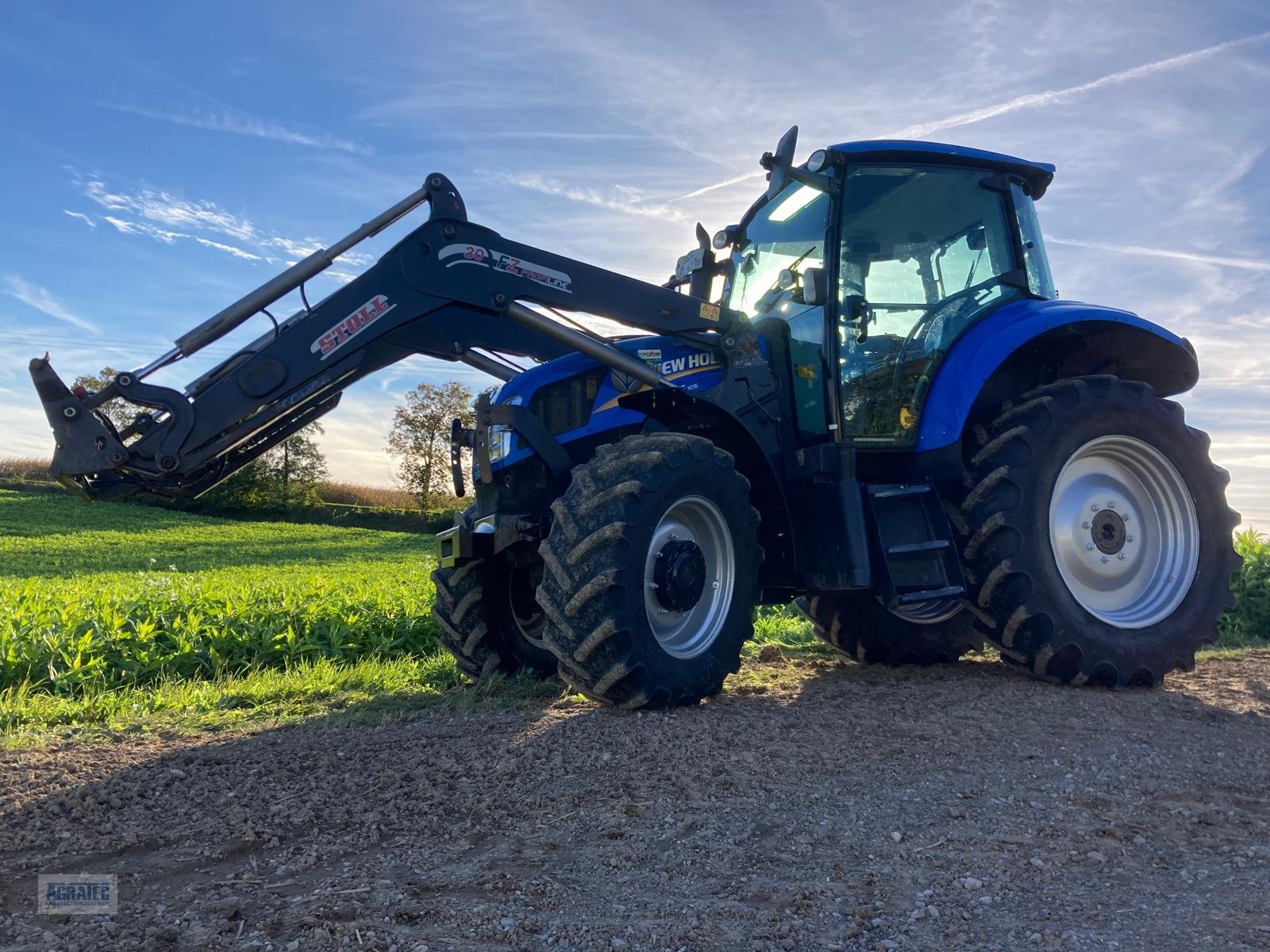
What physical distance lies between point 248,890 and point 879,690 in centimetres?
365

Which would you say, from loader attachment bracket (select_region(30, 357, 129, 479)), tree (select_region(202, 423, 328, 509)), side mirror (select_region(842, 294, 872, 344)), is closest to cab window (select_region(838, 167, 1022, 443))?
side mirror (select_region(842, 294, 872, 344))

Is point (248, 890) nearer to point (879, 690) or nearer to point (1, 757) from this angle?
point (1, 757)

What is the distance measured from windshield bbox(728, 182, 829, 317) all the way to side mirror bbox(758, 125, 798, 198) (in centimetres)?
37

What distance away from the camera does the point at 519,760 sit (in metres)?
3.66

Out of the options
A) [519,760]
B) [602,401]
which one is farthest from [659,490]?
[519,760]

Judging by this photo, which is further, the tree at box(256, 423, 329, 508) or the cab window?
the tree at box(256, 423, 329, 508)

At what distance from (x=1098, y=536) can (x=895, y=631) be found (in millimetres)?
1488

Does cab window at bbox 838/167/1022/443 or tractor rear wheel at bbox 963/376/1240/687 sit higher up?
cab window at bbox 838/167/1022/443

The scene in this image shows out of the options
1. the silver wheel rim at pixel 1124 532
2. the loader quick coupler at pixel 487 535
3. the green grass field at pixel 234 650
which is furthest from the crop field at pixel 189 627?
the silver wheel rim at pixel 1124 532

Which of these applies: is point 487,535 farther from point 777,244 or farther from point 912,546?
point 777,244

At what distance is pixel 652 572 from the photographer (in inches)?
180

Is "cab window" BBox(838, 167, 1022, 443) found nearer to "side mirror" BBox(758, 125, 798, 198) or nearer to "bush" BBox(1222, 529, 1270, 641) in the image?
"side mirror" BBox(758, 125, 798, 198)

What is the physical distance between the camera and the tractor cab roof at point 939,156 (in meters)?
5.61

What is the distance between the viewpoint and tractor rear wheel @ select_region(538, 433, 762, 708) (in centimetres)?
418
